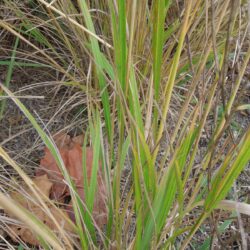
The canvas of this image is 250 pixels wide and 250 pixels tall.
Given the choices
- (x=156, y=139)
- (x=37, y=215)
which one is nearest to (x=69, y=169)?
(x=37, y=215)

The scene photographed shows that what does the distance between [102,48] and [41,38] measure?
162 mm

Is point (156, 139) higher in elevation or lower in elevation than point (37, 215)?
higher

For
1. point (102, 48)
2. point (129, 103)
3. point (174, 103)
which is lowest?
point (174, 103)

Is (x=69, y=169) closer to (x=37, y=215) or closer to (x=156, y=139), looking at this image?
(x=37, y=215)

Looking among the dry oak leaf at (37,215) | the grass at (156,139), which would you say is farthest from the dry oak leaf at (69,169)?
the grass at (156,139)

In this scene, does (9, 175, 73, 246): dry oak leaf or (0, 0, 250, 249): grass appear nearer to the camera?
(0, 0, 250, 249): grass

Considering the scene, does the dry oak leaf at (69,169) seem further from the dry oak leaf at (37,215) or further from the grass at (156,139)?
the grass at (156,139)

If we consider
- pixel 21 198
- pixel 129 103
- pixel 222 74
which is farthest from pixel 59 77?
pixel 222 74

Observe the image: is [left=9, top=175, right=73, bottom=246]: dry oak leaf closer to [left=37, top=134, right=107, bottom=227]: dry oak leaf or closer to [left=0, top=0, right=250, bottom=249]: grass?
[left=37, top=134, right=107, bottom=227]: dry oak leaf

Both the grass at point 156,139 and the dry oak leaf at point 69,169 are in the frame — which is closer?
the grass at point 156,139

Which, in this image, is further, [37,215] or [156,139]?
[37,215]

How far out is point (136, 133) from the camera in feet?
2.19

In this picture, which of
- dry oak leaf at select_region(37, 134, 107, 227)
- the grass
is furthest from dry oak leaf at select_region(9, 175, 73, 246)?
the grass

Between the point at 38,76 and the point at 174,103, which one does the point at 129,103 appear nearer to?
the point at 174,103
